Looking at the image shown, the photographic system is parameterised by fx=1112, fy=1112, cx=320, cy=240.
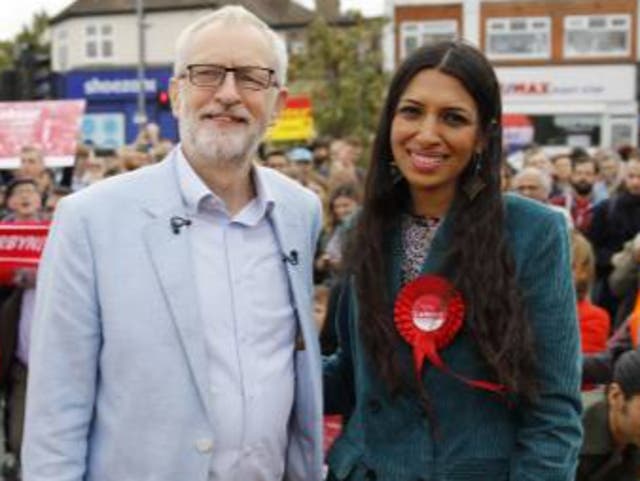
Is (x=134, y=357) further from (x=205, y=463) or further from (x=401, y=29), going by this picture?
(x=401, y=29)

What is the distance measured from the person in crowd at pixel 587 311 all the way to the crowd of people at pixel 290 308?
2.36m

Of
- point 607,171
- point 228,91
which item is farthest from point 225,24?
point 607,171

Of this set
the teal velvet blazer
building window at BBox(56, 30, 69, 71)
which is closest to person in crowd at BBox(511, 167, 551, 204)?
Answer: the teal velvet blazer

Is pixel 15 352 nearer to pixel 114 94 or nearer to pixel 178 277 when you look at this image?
pixel 178 277

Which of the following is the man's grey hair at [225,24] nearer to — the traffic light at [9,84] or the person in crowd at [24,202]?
the person in crowd at [24,202]

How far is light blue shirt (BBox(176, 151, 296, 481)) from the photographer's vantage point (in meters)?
2.60

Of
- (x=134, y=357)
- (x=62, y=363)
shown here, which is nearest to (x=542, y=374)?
(x=134, y=357)

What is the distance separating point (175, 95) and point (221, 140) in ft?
0.75

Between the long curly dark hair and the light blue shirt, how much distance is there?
0.23 meters

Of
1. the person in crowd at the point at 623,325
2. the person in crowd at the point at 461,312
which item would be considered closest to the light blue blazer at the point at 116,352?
the person in crowd at the point at 461,312

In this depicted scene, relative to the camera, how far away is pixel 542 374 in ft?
7.79

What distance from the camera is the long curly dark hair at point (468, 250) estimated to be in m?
2.35

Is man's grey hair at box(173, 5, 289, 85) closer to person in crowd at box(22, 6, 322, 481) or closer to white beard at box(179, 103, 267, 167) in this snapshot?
person in crowd at box(22, 6, 322, 481)

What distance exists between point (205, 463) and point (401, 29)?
37.0m
